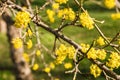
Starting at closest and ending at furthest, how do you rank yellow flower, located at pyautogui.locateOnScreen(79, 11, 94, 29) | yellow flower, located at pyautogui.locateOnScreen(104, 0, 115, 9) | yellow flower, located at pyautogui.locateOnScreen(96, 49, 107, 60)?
yellow flower, located at pyautogui.locateOnScreen(104, 0, 115, 9)
yellow flower, located at pyautogui.locateOnScreen(79, 11, 94, 29)
yellow flower, located at pyautogui.locateOnScreen(96, 49, 107, 60)

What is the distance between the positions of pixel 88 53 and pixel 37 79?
19.8 ft

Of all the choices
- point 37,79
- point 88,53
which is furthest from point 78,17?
point 37,79

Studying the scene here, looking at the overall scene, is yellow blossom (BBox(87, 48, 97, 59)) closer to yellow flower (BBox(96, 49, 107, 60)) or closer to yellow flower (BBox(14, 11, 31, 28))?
yellow flower (BBox(96, 49, 107, 60))

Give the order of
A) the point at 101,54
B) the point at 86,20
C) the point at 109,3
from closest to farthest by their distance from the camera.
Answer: the point at 109,3 < the point at 86,20 < the point at 101,54

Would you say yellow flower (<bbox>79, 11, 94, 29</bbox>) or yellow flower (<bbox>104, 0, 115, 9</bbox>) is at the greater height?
yellow flower (<bbox>104, 0, 115, 9</bbox>)

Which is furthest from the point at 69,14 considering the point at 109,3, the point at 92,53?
the point at 109,3

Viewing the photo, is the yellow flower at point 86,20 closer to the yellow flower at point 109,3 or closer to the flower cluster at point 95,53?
the flower cluster at point 95,53

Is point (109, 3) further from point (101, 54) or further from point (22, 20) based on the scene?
point (22, 20)

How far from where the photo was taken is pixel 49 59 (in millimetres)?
9609

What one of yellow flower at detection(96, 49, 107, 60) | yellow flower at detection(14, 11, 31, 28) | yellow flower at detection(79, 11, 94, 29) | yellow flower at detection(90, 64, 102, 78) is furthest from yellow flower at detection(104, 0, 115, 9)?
yellow flower at detection(90, 64, 102, 78)

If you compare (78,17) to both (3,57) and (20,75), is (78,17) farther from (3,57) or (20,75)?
(3,57)

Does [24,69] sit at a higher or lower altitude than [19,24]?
lower

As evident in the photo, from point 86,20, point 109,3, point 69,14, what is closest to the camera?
point 109,3

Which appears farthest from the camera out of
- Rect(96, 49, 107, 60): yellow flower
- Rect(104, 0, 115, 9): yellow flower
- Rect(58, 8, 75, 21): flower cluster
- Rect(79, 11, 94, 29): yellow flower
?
Rect(58, 8, 75, 21): flower cluster
